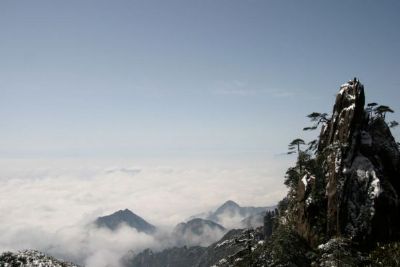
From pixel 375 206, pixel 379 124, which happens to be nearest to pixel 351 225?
pixel 375 206

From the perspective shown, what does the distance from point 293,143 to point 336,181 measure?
21.5 m

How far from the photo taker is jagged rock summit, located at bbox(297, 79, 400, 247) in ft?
177

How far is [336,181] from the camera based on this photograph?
5669 centimetres

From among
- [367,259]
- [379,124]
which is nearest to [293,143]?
[379,124]

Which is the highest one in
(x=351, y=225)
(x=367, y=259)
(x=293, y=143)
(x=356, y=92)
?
(x=356, y=92)

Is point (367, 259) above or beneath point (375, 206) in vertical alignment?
beneath

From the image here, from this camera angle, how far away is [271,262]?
1855 inches

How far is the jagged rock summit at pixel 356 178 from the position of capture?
53938mm

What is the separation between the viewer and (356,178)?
56219mm

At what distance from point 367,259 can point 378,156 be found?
19.0 metres

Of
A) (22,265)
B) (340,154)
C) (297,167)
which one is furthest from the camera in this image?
(297,167)

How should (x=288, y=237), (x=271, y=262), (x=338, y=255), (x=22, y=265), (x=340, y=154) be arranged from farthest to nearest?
(x=340, y=154)
(x=288, y=237)
(x=271, y=262)
(x=338, y=255)
(x=22, y=265)

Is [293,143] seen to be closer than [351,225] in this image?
No

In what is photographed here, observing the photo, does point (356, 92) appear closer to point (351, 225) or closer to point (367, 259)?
point (351, 225)
